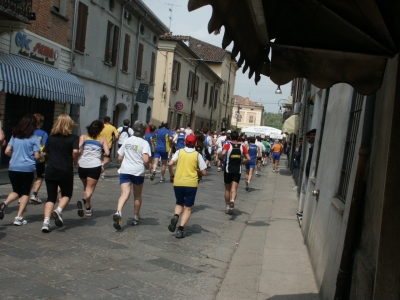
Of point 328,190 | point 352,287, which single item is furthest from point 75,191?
point 352,287

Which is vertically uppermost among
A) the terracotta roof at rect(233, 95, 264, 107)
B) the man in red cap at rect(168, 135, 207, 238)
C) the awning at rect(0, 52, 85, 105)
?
the terracotta roof at rect(233, 95, 264, 107)

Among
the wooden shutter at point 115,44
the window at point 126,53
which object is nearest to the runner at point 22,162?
the wooden shutter at point 115,44

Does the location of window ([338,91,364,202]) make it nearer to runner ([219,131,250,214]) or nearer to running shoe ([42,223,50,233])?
running shoe ([42,223,50,233])

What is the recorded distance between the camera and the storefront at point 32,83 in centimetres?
1392

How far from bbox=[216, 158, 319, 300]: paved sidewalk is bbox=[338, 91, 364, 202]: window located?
47.0 inches

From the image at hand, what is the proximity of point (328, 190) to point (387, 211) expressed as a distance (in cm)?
301

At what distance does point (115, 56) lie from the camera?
22797mm

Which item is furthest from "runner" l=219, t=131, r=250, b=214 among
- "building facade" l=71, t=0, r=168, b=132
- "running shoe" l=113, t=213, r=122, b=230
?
"building facade" l=71, t=0, r=168, b=132

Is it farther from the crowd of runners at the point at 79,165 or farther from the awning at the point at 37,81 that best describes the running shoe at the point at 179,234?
the awning at the point at 37,81

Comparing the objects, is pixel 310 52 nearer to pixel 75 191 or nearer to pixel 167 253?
pixel 167 253

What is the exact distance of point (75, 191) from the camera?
459 inches

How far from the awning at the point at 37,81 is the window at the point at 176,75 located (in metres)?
15.9

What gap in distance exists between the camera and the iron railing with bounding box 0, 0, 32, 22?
12.9m

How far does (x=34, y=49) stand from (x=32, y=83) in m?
1.69
